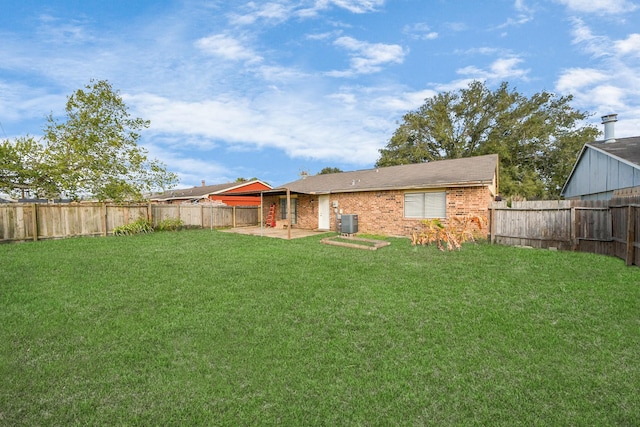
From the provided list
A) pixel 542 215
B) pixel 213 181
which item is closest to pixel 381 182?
pixel 542 215

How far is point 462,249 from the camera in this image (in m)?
9.03

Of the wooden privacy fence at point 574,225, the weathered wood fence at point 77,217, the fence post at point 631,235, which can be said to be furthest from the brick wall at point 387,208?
the weathered wood fence at point 77,217

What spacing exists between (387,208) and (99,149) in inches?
521

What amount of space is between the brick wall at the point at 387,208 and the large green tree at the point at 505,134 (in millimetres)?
15205

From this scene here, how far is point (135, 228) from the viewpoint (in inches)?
547

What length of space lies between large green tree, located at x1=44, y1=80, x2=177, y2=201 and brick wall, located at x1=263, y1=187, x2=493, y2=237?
28.7 ft

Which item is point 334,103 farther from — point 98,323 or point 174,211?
point 98,323

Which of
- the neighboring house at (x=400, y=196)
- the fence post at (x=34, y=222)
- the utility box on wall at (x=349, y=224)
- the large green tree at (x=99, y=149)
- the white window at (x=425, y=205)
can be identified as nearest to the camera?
the neighboring house at (x=400, y=196)

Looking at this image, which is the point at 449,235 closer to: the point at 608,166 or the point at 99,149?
the point at 608,166

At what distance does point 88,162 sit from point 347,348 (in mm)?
14325

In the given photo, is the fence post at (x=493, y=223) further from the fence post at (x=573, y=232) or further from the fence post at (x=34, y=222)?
the fence post at (x=34, y=222)

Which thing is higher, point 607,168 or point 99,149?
point 99,149

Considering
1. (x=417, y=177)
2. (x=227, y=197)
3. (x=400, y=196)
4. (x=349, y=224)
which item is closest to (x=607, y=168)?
(x=417, y=177)

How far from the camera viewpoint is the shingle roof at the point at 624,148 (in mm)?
10997
